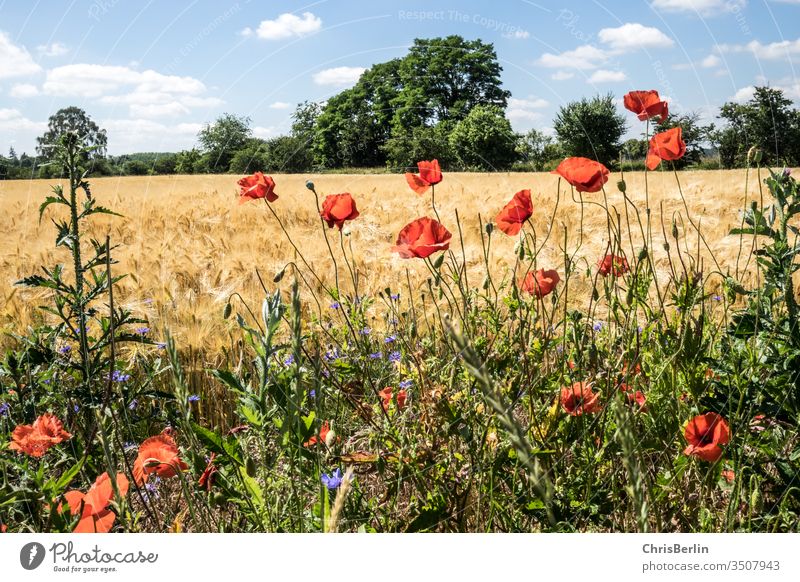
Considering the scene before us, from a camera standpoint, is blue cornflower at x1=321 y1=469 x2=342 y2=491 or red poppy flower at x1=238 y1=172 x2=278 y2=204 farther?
red poppy flower at x1=238 y1=172 x2=278 y2=204

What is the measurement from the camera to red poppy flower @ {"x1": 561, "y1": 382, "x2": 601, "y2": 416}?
1.35m

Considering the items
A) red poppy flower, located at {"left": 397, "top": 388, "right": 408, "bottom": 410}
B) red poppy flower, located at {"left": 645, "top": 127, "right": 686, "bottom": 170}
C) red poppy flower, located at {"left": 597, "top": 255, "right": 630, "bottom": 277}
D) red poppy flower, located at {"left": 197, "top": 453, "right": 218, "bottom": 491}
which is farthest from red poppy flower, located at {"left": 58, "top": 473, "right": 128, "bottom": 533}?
red poppy flower, located at {"left": 645, "top": 127, "right": 686, "bottom": 170}

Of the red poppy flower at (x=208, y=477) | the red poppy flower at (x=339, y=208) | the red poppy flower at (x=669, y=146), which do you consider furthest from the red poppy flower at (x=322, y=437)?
the red poppy flower at (x=669, y=146)

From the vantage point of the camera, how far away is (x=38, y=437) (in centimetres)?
129

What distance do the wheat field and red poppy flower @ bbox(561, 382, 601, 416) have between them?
1.63 ft

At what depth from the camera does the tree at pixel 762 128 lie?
1.62 m

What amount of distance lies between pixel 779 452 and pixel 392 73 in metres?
1.25

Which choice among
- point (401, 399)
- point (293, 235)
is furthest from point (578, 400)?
point (293, 235)

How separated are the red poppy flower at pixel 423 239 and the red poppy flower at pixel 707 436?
544 mm

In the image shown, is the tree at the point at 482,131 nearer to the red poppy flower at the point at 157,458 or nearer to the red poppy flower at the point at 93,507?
the red poppy flower at the point at 157,458
